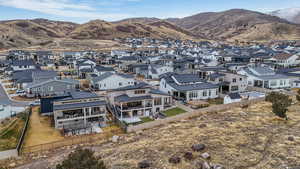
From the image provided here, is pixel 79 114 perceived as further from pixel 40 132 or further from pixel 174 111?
pixel 174 111

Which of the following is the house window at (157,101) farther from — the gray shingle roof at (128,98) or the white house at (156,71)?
the white house at (156,71)

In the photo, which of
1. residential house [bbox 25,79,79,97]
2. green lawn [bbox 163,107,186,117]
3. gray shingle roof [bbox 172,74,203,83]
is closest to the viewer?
green lawn [bbox 163,107,186,117]

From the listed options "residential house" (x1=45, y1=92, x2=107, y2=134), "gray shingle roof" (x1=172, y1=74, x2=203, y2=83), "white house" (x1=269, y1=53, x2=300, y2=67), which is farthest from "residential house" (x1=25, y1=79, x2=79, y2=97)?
"white house" (x1=269, y1=53, x2=300, y2=67)

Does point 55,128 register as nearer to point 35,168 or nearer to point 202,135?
point 35,168

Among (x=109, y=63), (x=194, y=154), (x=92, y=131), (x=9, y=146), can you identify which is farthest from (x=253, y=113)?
(x=109, y=63)

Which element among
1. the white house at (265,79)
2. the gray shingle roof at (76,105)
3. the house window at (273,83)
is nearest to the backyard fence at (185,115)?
the gray shingle roof at (76,105)

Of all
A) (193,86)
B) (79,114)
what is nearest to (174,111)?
(193,86)

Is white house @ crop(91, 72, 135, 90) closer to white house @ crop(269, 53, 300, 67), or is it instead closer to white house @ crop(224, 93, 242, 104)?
white house @ crop(224, 93, 242, 104)

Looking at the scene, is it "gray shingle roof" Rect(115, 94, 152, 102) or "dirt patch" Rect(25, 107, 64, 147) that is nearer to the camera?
"dirt patch" Rect(25, 107, 64, 147)
